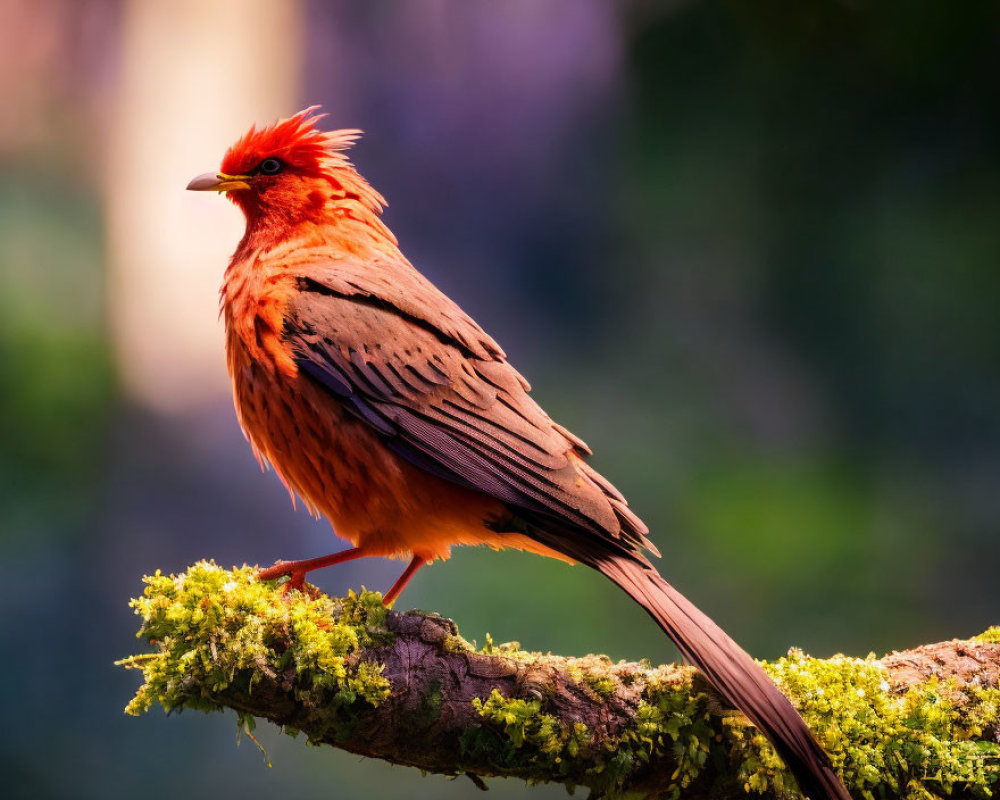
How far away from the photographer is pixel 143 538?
433 cm

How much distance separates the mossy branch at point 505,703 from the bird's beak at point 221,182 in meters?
1.37

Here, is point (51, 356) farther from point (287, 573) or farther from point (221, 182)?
point (287, 573)

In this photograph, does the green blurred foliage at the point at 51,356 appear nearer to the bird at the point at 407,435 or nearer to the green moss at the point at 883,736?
the bird at the point at 407,435

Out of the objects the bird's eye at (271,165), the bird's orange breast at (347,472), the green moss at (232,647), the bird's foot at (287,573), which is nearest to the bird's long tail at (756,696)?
the bird's orange breast at (347,472)

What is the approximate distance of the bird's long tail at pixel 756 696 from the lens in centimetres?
206

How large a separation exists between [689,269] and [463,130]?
1.40 metres

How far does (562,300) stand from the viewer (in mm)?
4980

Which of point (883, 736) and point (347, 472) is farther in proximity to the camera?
point (347, 472)

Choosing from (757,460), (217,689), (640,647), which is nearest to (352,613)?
(217,689)

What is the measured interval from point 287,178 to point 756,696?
2.13 m

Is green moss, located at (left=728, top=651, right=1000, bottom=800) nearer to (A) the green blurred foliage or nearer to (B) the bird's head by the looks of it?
(B) the bird's head

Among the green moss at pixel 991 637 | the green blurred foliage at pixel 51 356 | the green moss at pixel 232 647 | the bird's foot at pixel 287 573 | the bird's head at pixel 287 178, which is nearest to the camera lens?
the green moss at pixel 232 647

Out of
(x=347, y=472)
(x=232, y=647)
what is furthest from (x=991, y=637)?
(x=232, y=647)

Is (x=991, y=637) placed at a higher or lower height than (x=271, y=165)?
lower
